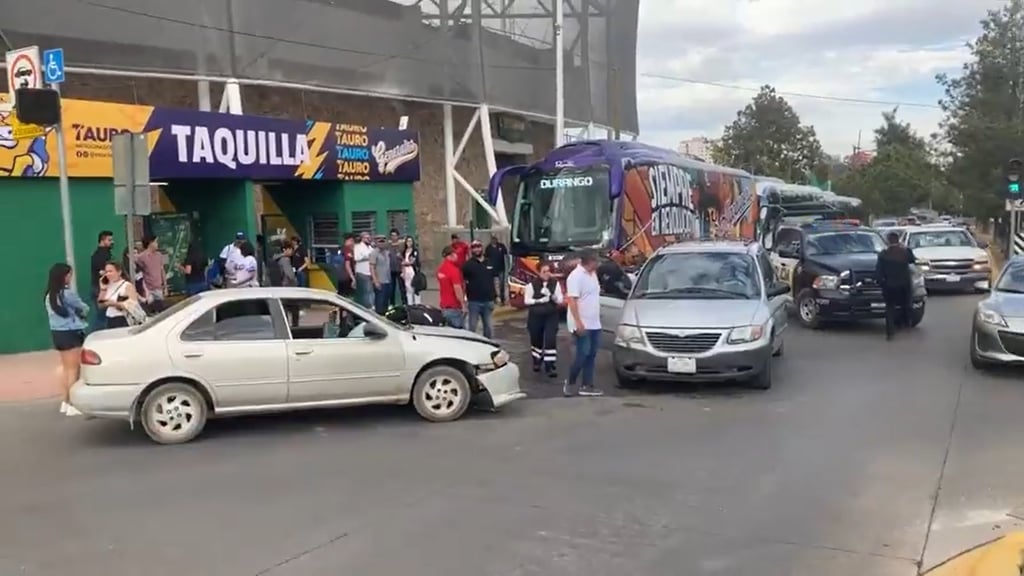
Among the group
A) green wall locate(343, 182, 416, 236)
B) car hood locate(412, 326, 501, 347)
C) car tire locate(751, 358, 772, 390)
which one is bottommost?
car tire locate(751, 358, 772, 390)

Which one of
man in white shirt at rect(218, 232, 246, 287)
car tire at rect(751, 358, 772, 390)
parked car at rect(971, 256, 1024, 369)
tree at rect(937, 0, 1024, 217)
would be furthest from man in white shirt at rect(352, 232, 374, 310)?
tree at rect(937, 0, 1024, 217)

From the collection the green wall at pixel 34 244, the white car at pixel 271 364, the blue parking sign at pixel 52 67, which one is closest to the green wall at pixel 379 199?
the green wall at pixel 34 244

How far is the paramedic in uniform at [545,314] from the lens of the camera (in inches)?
495

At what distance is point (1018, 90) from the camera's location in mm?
45781

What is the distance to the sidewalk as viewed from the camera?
11.7 m

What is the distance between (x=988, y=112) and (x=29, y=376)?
146ft

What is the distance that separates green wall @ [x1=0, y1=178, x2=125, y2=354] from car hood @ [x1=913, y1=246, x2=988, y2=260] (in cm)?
1801

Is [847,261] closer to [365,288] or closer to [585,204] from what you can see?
[585,204]

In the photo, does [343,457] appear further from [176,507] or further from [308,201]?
[308,201]

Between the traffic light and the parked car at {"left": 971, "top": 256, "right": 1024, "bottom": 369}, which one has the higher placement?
the traffic light

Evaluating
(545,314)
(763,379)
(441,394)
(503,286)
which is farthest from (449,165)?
(441,394)

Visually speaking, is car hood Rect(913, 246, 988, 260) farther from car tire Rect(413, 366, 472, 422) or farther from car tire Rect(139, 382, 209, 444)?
car tire Rect(139, 382, 209, 444)

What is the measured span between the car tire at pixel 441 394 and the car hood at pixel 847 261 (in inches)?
359

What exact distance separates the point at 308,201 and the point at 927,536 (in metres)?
17.4
